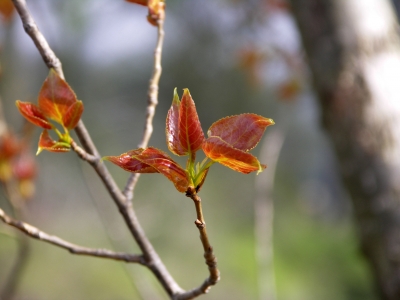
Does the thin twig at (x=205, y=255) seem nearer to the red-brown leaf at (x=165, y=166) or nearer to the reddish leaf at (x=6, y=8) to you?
the red-brown leaf at (x=165, y=166)

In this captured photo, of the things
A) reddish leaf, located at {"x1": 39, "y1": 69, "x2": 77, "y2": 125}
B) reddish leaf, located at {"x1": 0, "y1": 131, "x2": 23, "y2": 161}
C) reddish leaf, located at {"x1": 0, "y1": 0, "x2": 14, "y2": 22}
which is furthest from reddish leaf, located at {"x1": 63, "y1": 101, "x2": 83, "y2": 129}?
reddish leaf, located at {"x1": 0, "y1": 0, "x2": 14, "y2": 22}

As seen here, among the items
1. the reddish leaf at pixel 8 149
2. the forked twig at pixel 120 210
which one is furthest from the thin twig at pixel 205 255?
the reddish leaf at pixel 8 149

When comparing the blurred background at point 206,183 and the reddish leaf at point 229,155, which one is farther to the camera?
the blurred background at point 206,183

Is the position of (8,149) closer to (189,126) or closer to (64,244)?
(64,244)

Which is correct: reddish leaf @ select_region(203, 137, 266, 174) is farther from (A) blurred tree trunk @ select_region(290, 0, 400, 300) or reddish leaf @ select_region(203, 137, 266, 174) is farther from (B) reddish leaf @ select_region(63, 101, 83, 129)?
(A) blurred tree trunk @ select_region(290, 0, 400, 300)

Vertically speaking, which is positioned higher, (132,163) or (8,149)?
(132,163)

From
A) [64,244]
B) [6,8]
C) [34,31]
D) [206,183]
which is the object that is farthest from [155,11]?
[206,183]

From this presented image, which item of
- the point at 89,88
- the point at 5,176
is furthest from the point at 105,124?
the point at 5,176
